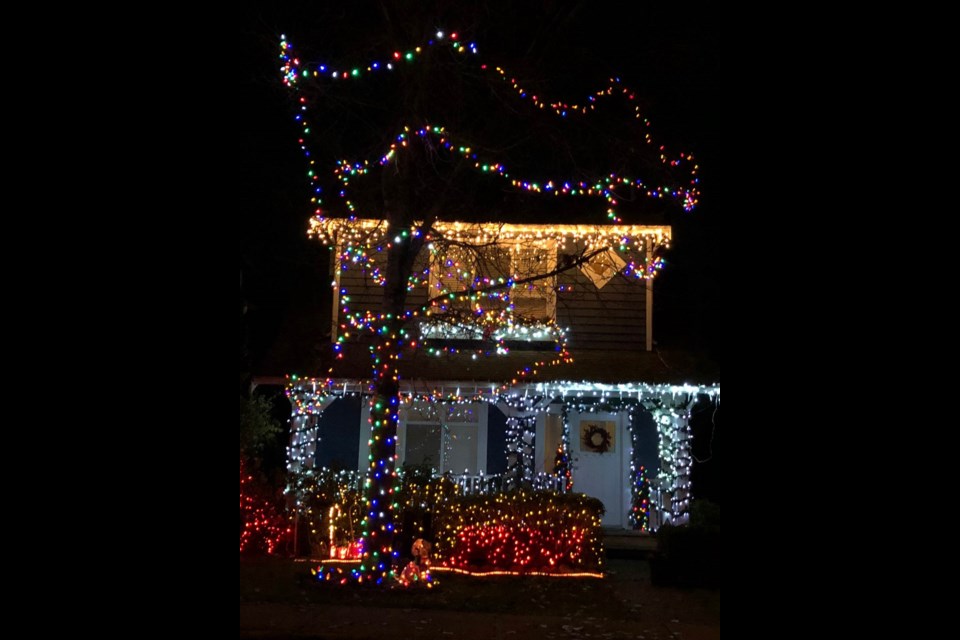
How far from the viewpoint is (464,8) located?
1009cm

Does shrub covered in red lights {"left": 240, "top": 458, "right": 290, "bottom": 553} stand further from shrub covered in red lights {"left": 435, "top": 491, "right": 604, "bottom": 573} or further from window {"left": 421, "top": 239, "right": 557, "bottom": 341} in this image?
window {"left": 421, "top": 239, "right": 557, "bottom": 341}

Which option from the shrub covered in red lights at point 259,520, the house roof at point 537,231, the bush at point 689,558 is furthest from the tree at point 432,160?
the bush at point 689,558

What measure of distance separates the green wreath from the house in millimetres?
20

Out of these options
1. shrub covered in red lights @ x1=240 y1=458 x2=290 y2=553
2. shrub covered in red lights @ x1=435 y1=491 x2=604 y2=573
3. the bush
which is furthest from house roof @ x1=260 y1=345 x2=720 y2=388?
the bush

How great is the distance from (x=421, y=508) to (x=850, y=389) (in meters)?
10.2

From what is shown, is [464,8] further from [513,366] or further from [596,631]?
[596,631]

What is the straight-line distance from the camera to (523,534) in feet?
39.6

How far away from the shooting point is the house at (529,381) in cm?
1355

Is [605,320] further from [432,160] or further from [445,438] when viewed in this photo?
[432,160]

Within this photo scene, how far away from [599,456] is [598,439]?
340 mm

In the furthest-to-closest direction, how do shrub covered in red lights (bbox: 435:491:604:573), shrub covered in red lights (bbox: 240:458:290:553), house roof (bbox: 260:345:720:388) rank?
house roof (bbox: 260:345:720:388), shrub covered in red lights (bbox: 240:458:290:553), shrub covered in red lights (bbox: 435:491:604:573)

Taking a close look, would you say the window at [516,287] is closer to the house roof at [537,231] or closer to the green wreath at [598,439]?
the house roof at [537,231]

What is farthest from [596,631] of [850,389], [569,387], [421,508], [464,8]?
[464,8]

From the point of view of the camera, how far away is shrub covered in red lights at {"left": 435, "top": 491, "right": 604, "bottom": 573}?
12.0m
